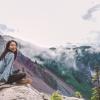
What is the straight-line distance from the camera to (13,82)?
19.8 meters

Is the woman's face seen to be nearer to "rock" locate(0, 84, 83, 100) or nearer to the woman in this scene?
the woman

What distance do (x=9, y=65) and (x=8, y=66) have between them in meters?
0.07

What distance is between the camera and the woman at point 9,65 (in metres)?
19.3

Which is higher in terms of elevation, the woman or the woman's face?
the woman's face

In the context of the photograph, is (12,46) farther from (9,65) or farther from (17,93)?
(17,93)

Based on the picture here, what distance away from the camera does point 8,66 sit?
1944 cm

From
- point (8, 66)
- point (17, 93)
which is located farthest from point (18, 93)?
point (8, 66)

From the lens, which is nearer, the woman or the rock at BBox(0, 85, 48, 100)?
the rock at BBox(0, 85, 48, 100)

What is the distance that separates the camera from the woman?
63.4 ft

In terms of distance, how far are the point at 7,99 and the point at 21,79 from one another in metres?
1.31

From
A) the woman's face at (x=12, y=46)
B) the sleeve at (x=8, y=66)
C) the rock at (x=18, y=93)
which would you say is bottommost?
the rock at (x=18, y=93)

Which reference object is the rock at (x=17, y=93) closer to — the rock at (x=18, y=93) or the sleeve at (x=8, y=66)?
the rock at (x=18, y=93)

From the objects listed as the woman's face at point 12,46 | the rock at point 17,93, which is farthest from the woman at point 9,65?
the rock at point 17,93

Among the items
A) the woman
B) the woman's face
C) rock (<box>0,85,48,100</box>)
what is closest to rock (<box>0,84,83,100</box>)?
rock (<box>0,85,48,100</box>)
